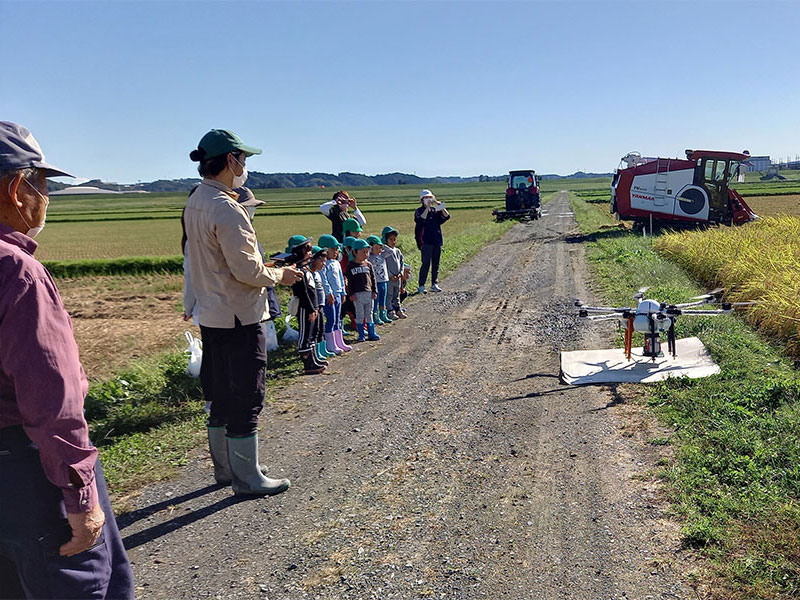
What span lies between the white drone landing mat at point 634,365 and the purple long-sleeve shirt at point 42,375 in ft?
16.9

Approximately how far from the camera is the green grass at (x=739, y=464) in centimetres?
301

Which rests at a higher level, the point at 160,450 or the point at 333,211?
the point at 333,211

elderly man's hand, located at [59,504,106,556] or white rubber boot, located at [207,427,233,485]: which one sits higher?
elderly man's hand, located at [59,504,106,556]

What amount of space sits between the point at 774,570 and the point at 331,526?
2277 millimetres

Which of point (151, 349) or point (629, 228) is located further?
point (629, 228)

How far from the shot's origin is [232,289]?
12.9 ft

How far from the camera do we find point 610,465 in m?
4.29

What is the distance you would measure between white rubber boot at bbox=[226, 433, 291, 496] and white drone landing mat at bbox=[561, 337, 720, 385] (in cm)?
338

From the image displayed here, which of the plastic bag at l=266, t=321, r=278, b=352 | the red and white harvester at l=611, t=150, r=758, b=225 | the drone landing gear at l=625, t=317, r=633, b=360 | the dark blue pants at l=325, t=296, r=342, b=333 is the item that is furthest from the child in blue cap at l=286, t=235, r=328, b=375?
the red and white harvester at l=611, t=150, r=758, b=225

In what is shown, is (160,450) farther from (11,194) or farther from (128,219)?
(128,219)

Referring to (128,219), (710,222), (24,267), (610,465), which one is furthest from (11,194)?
(128,219)

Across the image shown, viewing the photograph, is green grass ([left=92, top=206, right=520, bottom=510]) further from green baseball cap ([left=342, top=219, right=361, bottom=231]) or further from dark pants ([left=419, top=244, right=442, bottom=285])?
dark pants ([left=419, top=244, right=442, bottom=285])

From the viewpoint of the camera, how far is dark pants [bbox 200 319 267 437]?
12.9ft

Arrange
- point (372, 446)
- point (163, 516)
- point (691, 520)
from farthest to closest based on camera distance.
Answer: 1. point (372, 446)
2. point (163, 516)
3. point (691, 520)
